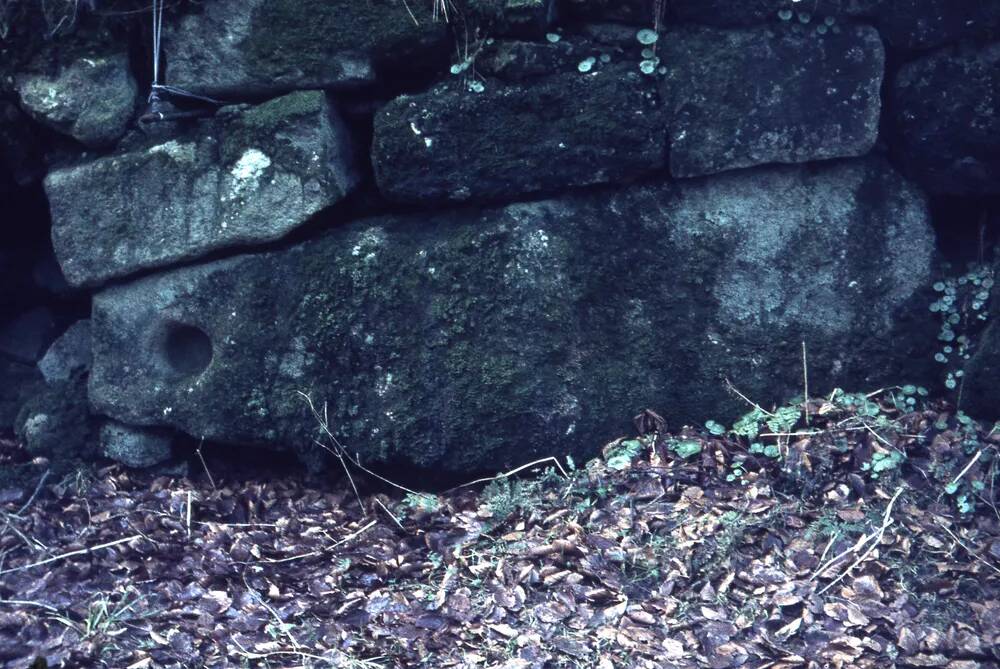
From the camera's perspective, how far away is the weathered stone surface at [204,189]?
3.34m

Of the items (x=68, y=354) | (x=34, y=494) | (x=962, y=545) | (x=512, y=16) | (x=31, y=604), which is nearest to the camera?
(x=31, y=604)

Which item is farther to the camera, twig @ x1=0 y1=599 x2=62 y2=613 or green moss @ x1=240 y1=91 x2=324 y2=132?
green moss @ x1=240 y1=91 x2=324 y2=132

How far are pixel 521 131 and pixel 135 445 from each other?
186 centimetres

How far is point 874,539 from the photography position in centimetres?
298

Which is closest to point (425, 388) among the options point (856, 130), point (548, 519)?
point (548, 519)

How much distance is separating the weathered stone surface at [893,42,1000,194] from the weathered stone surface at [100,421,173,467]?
9.64 ft

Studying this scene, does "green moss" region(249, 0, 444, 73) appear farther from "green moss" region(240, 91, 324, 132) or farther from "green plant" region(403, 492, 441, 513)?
"green plant" region(403, 492, 441, 513)

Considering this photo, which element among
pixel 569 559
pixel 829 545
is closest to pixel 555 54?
pixel 569 559

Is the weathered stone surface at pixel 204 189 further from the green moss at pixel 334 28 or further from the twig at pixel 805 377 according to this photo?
the twig at pixel 805 377

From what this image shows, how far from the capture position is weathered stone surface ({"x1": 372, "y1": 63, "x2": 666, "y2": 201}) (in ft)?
10.8

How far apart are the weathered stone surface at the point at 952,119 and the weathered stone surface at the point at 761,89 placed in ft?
0.54

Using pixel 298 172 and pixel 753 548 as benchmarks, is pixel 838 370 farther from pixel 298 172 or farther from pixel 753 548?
pixel 298 172

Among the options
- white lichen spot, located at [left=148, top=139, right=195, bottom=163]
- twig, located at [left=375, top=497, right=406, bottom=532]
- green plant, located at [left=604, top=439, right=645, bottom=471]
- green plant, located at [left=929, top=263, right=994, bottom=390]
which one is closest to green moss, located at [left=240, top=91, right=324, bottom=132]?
white lichen spot, located at [left=148, top=139, right=195, bottom=163]

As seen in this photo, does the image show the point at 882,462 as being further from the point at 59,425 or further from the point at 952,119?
the point at 59,425
